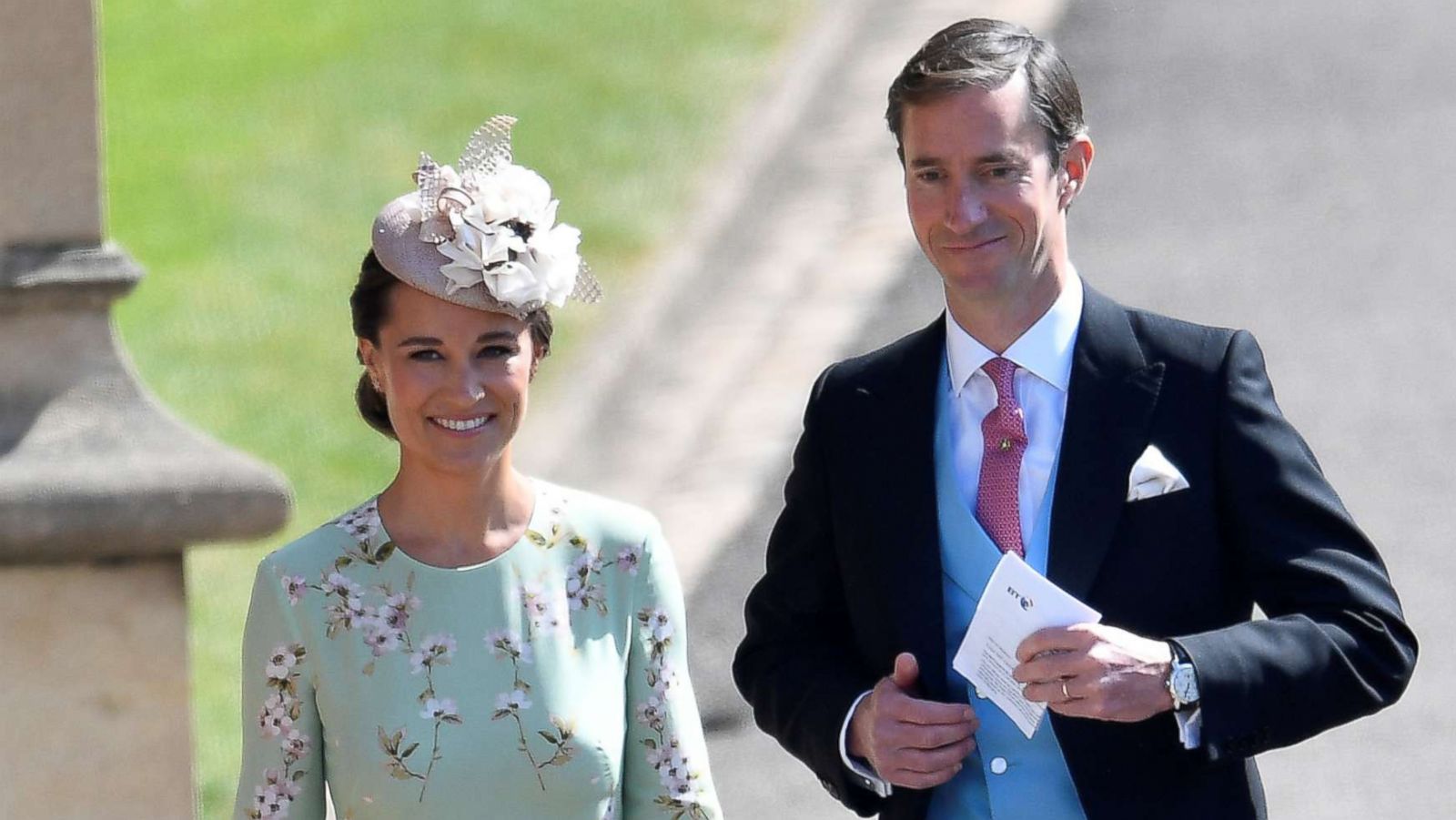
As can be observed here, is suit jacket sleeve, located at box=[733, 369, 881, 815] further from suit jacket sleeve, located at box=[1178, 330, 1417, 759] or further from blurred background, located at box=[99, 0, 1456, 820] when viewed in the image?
blurred background, located at box=[99, 0, 1456, 820]

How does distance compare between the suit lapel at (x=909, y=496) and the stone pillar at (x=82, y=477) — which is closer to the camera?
the suit lapel at (x=909, y=496)

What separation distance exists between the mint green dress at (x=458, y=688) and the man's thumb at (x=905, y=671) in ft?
1.05

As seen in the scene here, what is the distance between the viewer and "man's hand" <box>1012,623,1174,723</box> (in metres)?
3.06

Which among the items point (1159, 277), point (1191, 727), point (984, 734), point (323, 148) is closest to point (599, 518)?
point (984, 734)

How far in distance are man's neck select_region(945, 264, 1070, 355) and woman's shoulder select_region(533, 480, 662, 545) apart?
21.5 inches

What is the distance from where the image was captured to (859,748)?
3.39 meters

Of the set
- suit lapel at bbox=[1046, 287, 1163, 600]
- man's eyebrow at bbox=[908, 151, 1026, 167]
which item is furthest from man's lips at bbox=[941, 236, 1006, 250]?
suit lapel at bbox=[1046, 287, 1163, 600]

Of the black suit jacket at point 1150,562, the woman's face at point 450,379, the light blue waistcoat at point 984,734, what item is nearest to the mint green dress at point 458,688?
the woman's face at point 450,379

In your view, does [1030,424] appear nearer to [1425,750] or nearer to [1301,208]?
[1425,750]

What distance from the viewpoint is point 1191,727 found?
10.4 feet

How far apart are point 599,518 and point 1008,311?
663 mm

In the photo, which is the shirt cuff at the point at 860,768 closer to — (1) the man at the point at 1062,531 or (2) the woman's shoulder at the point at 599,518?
(1) the man at the point at 1062,531

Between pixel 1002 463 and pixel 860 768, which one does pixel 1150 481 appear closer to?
pixel 1002 463

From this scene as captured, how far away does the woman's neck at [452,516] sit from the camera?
3342 millimetres
